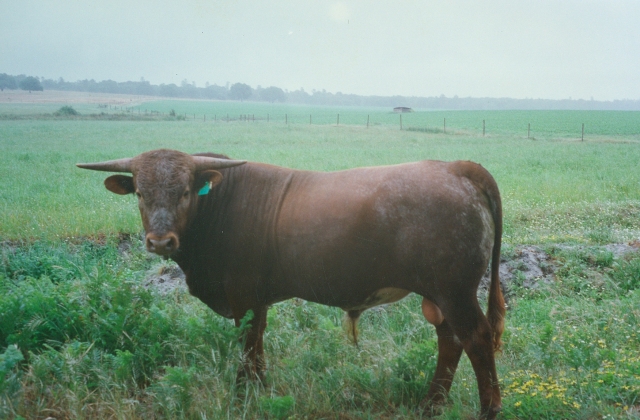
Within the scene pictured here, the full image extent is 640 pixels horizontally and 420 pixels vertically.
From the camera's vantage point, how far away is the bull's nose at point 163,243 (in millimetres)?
3939

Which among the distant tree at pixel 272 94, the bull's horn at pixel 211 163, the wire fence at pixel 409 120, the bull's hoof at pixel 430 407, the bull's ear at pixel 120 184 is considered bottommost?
the bull's hoof at pixel 430 407

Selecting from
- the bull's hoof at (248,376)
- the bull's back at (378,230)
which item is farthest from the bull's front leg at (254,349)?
the bull's back at (378,230)

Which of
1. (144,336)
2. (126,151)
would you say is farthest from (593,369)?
(126,151)

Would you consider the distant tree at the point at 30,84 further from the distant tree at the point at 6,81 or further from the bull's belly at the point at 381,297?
the bull's belly at the point at 381,297

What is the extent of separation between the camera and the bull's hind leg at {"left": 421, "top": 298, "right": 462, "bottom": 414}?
419 cm

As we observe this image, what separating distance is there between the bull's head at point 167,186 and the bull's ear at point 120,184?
0.11 feet

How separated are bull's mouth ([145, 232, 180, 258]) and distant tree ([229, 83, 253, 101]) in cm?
742

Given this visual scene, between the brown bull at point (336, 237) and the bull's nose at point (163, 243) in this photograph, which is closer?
the brown bull at point (336, 237)

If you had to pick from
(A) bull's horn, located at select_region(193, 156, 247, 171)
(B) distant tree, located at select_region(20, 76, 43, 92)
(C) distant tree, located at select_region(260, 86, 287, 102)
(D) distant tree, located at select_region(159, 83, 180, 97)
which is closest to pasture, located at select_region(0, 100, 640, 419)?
(B) distant tree, located at select_region(20, 76, 43, 92)

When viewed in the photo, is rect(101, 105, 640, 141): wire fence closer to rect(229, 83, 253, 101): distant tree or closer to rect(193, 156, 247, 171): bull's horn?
rect(229, 83, 253, 101): distant tree

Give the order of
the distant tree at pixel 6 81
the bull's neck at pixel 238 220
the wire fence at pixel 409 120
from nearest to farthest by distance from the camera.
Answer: the bull's neck at pixel 238 220, the distant tree at pixel 6 81, the wire fence at pixel 409 120

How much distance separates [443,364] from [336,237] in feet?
4.18

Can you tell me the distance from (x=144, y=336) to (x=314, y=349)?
1438mm

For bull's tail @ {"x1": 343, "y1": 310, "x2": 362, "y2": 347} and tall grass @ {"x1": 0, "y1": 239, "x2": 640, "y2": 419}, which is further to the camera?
bull's tail @ {"x1": 343, "y1": 310, "x2": 362, "y2": 347}
